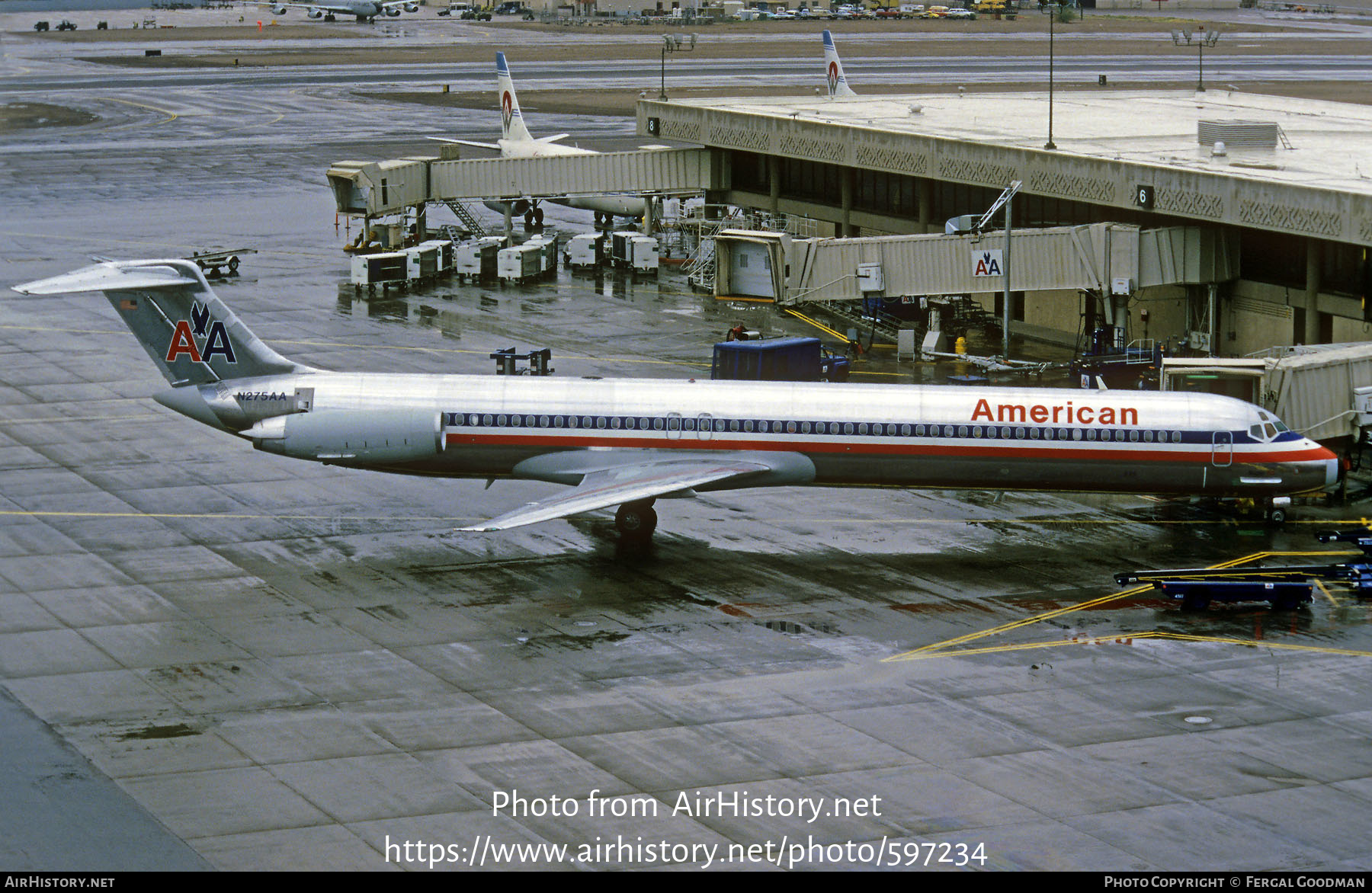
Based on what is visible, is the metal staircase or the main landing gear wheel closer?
the main landing gear wheel

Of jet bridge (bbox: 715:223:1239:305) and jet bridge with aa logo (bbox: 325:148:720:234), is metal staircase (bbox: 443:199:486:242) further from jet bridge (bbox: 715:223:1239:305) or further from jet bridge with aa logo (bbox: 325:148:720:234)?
jet bridge (bbox: 715:223:1239:305)

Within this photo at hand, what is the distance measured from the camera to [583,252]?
298 ft

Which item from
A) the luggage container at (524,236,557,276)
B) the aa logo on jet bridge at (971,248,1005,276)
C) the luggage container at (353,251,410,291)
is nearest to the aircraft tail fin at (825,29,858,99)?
the luggage container at (524,236,557,276)

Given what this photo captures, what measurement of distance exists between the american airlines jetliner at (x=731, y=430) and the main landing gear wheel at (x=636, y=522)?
0.14ft

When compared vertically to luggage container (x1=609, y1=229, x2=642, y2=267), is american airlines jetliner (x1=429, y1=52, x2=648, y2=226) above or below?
above

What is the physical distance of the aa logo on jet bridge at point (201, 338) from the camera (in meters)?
46.8

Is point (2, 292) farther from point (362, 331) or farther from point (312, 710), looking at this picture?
point (312, 710)

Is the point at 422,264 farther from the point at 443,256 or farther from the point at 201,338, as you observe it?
the point at 201,338

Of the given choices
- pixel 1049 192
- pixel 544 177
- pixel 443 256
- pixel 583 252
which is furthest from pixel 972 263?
pixel 443 256

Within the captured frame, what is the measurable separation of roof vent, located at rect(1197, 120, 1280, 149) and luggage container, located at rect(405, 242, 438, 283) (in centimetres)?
3760

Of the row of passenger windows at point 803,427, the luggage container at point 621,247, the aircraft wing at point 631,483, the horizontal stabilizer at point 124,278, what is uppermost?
the horizontal stabilizer at point 124,278

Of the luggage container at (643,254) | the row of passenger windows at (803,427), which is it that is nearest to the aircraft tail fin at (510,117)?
the luggage container at (643,254)

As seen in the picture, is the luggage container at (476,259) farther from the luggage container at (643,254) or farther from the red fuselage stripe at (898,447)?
the red fuselage stripe at (898,447)

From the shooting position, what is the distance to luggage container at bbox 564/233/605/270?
90625 millimetres
